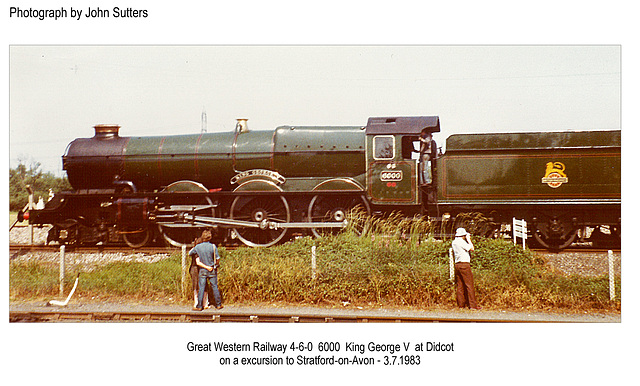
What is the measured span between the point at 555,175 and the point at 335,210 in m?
5.21

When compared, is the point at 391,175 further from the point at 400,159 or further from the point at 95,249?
the point at 95,249

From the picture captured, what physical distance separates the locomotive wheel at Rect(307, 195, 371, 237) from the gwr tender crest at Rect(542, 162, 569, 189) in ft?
13.8

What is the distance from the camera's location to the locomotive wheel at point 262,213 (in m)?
12.3

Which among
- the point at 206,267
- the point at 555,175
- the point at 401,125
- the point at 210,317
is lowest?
the point at 210,317

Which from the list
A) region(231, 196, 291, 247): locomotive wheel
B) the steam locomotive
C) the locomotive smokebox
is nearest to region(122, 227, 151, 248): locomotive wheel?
the steam locomotive

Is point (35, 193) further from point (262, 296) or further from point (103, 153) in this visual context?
point (262, 296)

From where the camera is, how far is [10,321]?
7.83 m

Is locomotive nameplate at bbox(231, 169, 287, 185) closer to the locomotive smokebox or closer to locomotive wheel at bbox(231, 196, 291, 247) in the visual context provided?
locomotive wheel at bbox(231, 196, 291, 247)

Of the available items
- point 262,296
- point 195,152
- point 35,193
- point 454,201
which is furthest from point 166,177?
point 454,201

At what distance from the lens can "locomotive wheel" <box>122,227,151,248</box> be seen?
41.5ft

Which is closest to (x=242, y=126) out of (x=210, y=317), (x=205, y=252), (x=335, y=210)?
(x=335, y=210)

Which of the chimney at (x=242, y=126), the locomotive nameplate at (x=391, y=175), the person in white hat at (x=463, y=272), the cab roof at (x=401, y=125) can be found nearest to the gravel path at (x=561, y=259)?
the person in white hat at (x=463, y=272)

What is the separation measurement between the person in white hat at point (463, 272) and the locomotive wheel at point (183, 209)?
6.58m

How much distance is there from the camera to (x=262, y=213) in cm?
1225
